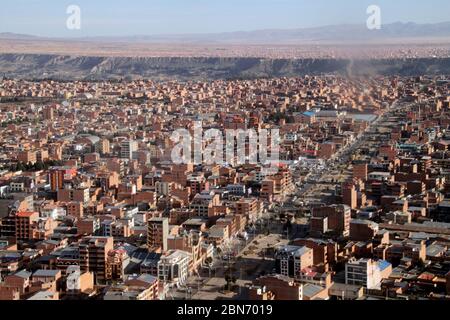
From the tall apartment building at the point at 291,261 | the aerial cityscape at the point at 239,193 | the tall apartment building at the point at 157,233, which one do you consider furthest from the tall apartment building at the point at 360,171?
the tall apartment building at the point at 291,261

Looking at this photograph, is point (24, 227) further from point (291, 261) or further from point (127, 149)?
point (127, 149)

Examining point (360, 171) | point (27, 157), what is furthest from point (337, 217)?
point (27, 157)

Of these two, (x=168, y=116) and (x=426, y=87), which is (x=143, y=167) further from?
(x=426, y=87)

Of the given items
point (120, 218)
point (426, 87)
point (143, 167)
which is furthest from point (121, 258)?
point (426, 87)

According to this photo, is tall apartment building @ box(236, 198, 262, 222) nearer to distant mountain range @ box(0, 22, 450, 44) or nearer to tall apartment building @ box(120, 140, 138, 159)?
distant mountain range @ box(0, 22, 450, 44)

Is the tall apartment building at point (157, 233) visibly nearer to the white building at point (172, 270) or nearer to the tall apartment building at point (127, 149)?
the white building at point (172, 270)

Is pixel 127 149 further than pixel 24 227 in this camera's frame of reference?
Yes

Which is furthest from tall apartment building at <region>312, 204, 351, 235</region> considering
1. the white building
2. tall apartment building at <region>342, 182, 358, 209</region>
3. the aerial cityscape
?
the white building
